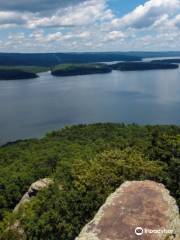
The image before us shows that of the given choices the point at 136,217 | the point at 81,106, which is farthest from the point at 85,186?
the point at 81,106

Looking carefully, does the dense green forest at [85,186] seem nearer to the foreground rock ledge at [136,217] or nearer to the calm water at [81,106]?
the foreground rock ledge at [136,217]

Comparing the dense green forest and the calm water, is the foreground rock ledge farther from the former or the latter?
the calm water

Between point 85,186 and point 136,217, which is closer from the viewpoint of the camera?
point 136,217

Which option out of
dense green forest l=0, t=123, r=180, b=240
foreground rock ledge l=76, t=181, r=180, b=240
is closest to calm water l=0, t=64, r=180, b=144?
dense green forest l=0, t=123, r=180, b=240

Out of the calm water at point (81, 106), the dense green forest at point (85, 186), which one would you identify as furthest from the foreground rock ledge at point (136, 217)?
the calm water at point (81, 106)

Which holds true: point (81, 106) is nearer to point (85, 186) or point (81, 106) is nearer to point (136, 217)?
point (85, 186)

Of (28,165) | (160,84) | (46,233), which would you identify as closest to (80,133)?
(28,165)

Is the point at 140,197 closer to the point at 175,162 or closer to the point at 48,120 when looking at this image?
the point at 175,162
